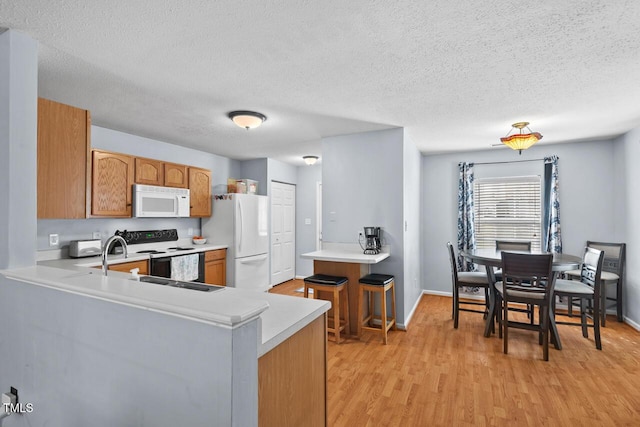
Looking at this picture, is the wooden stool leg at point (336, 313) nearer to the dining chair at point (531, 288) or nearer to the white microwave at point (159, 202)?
the dining chair at point (531, 288)

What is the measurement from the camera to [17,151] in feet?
5.95

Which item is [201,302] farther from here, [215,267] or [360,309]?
[215,267]

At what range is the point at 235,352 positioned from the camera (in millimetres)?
921

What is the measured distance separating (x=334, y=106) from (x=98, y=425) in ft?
9.20

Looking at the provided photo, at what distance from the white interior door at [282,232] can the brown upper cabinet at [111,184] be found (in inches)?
100

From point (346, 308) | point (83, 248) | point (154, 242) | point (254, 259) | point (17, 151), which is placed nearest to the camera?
point (17, 151)

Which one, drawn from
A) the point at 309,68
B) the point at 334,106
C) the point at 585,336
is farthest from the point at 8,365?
the point at 585,336

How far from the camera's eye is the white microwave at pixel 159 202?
3.85 metres

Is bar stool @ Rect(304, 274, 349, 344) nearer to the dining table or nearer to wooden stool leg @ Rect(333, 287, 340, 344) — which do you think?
wooden stool leg @ Rect(333, 287, 340, 344)

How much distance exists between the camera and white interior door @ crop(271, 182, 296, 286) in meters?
5.89

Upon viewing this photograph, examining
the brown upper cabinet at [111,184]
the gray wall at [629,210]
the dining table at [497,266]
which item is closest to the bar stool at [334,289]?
the dining table at [497,266]

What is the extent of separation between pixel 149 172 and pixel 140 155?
1.37ft

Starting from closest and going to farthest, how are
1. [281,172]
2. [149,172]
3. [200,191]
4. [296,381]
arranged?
1. [296,381]
2. [149,172]
3. [200,191]
4. [281,172]

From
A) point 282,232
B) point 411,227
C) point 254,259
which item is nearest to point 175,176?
point 254,259
